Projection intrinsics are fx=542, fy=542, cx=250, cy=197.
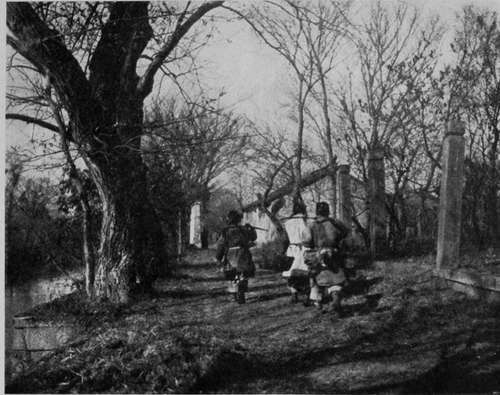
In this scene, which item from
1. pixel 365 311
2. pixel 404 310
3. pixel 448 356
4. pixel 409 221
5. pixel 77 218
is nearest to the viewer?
pixel 448 356

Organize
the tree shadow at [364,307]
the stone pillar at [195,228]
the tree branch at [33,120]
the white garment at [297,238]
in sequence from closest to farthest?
the tree shadow at [364,307] → the tree branch at [33,120] → the white garment at [297,238] → the stone pillar at [195,228]

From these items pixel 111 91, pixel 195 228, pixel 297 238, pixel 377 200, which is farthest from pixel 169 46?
pixel 195 228

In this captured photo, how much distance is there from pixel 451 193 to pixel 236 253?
3226mm

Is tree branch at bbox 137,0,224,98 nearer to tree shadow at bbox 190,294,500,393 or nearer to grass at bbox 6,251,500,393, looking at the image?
grass at bbox 6,251,500,393

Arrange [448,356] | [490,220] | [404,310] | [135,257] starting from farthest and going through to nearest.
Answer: [490,220]
[135,257]
[404,310]
[448,356]

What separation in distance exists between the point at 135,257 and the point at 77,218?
6.74ft

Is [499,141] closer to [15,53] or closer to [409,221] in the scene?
[409,221]

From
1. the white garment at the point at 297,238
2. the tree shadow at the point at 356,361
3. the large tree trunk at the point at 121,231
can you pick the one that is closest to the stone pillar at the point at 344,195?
the white garment at the point at 297,238

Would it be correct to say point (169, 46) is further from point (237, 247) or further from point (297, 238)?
point (297, 238)

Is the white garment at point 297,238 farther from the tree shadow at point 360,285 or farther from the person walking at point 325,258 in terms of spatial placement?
the tree shadow at point 360,285

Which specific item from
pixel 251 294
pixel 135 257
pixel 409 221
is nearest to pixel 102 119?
pixel 135 257

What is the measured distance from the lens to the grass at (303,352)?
437cm

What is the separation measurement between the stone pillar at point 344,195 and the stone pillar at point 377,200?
45cm

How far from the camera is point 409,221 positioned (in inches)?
472
